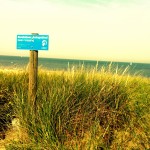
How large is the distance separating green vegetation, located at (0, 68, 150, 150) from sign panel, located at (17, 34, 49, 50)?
0.79 metres

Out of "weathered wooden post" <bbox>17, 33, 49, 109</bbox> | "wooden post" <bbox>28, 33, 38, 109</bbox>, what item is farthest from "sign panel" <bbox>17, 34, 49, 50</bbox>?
"wooden post" <bbox>28, 33, 38, 109</bbox>

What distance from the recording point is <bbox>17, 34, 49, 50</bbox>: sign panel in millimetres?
7332

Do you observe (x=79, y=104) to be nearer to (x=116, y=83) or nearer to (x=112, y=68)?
(x=116, y=83)

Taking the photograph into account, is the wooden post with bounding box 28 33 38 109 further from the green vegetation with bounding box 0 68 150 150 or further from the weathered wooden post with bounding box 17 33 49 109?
the green vegetation with bounding box 0 68 150 150

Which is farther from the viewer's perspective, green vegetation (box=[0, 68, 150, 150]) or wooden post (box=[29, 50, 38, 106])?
wooden post (box=[29, 50, 38, 106])

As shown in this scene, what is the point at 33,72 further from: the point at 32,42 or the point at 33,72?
the point at 32,42

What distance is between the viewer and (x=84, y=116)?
6.86 m

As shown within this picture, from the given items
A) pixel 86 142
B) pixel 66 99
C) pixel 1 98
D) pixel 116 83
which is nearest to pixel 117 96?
pixel 116 83

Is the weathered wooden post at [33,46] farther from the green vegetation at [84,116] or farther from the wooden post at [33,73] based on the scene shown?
the green vegetation at [84,116]

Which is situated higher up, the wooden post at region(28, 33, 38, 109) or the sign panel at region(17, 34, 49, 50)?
the sign panel at region(17, 34, 49, 50)

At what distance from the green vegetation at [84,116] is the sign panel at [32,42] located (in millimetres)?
792

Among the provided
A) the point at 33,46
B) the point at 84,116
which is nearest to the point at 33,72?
the point at 33,46

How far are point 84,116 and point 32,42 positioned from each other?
67.7 inches

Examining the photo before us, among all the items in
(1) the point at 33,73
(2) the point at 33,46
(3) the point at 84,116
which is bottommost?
(3) the point at 84,116
